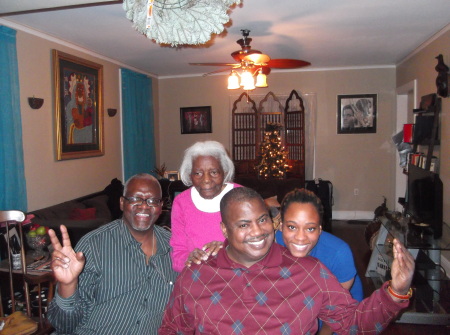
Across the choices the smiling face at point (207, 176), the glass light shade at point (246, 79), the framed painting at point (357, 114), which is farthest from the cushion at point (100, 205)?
the framed painting at point (357, 114)

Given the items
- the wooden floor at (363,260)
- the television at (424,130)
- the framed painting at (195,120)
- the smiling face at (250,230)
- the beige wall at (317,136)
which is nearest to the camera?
the smiling face at (250,230)

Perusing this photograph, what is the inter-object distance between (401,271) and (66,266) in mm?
1207

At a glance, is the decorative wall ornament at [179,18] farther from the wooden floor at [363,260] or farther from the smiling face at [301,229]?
the wooden floor at [363,260]

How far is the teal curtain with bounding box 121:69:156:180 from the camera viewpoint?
6.32 m

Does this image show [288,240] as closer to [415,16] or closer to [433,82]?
[415,16]

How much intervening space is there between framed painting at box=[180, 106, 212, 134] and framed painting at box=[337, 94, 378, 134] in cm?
248

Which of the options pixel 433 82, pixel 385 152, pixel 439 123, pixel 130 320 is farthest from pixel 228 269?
pixel 385 152

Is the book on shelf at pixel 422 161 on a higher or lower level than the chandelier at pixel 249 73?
lower

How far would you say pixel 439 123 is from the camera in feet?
15.4

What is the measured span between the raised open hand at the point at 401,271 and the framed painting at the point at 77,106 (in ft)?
13.9

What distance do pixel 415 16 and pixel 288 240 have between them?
3416 millimetres

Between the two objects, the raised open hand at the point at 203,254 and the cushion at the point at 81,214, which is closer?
the raised open hand at the point at 203,254

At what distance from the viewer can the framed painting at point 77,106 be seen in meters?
4.64

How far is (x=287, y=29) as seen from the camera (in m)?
4.38
